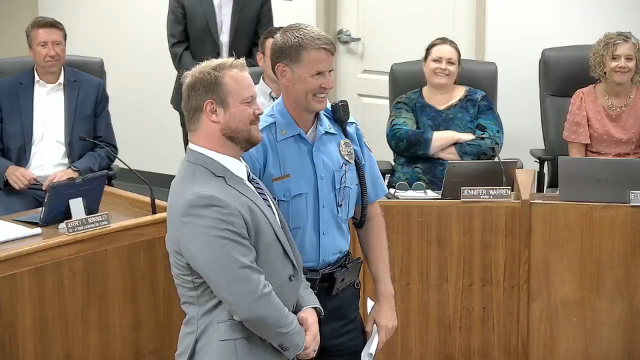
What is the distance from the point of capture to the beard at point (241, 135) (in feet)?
5.33

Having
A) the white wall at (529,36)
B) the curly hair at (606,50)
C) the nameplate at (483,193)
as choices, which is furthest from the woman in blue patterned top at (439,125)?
the white wall at (529,36)

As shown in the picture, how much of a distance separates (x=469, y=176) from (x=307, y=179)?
1.03 m

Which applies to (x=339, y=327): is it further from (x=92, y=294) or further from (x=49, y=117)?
(x=49, y=117)

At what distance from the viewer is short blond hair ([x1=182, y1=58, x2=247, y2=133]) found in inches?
63.6

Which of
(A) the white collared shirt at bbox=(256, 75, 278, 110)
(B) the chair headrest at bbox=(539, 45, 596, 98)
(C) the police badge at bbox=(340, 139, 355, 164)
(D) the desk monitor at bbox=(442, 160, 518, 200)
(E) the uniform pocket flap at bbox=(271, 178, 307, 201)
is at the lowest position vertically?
(D) the desk monitor at bbox=(442, 160, 518, 200)

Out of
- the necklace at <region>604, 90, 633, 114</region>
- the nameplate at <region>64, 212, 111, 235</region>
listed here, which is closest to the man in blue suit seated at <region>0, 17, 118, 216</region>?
the nameplate at <region>64, 212, 111, 235</region>

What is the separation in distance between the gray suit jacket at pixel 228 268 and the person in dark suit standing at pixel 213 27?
2.41 metres

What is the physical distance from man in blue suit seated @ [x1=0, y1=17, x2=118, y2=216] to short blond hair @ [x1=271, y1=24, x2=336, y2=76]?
1.78 m

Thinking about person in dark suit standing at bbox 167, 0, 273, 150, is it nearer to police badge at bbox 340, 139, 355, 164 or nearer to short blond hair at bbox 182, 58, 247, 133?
police badge at bbox 340, 139, 355, 164

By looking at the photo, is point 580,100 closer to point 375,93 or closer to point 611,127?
point 611,127

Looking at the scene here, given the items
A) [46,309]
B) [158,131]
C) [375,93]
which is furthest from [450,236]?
[158,131]

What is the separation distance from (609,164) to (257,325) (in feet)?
5.01

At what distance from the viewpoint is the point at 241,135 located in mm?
1636

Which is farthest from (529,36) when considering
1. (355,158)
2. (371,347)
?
(371,347)
